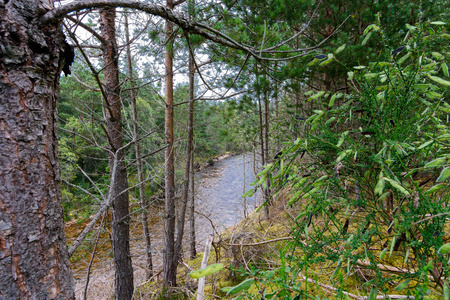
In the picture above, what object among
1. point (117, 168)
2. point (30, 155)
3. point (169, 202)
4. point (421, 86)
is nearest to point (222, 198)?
point (169, 202)

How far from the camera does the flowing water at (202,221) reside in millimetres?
5125

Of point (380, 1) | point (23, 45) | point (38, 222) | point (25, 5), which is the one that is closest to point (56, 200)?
point (38, 222)

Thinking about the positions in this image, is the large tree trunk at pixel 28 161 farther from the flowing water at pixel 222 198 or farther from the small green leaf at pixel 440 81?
the flowing water at pixel 222 198

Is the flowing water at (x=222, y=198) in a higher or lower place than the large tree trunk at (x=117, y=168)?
lower

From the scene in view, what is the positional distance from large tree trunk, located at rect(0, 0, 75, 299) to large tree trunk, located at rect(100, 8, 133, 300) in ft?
5.37

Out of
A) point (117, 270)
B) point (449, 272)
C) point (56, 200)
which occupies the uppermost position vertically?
point (56, 200)

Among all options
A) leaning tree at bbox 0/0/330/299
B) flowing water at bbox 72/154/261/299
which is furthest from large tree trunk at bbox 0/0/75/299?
flowing water at bbox 72/154/261/299

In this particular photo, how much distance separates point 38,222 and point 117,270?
237 cm

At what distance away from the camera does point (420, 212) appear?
69 cm

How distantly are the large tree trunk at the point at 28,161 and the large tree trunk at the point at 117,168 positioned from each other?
164cm

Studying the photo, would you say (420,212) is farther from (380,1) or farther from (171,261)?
(380,1)

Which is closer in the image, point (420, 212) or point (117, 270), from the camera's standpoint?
point (420, 212)

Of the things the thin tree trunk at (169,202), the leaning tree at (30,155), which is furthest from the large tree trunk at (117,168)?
the leaning tree at (30,155)

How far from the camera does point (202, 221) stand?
356 inches
